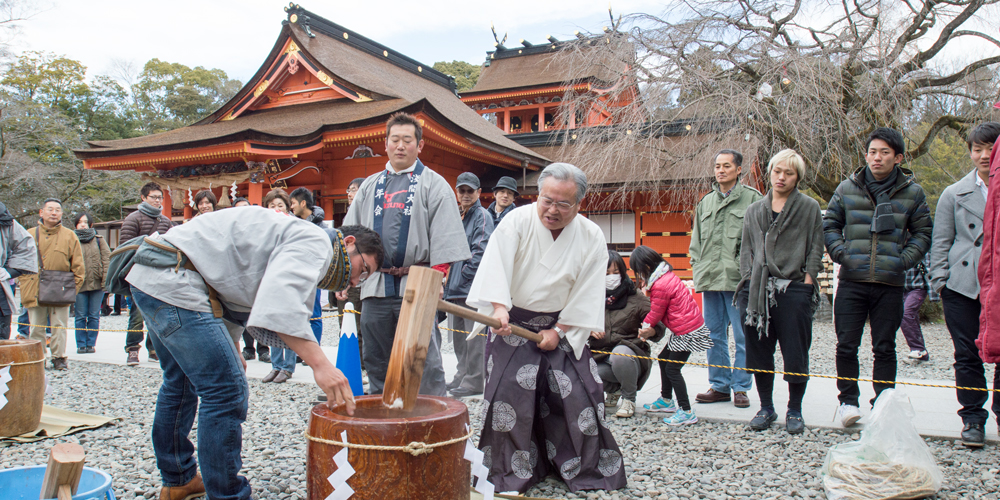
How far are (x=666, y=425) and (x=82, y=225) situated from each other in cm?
706

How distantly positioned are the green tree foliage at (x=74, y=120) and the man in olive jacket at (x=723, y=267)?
40.7 feet

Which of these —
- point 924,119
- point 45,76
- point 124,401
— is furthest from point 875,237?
point 45,76

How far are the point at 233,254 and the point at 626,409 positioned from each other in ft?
8.86

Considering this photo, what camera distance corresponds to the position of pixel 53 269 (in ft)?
19.1

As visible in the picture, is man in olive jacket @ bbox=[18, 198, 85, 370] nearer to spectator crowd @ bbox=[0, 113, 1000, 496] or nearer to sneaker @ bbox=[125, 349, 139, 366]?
sneaker @ bbox=[125, 349, 139, 366]

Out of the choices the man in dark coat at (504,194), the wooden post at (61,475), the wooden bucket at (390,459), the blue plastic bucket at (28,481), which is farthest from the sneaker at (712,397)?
the wooden post at (61,475)

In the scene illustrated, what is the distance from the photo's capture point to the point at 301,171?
10.8 meters

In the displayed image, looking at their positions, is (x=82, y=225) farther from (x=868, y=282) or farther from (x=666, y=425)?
(x=868, y=282)

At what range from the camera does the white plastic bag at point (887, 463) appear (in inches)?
99.3

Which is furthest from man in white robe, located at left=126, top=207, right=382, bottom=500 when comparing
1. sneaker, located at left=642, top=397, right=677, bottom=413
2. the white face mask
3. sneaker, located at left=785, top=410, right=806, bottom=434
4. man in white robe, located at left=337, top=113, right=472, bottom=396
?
sneaker, located at left=785, top=410, right=806, bottom=434

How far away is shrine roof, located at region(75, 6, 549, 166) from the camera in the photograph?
30.5 feet

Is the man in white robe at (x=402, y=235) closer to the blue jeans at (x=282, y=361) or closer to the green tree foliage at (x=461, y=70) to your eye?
the blue jeans at (x=282, y=361)

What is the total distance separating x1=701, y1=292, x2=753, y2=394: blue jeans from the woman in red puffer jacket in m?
0.37

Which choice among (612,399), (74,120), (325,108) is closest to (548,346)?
(612,399)
